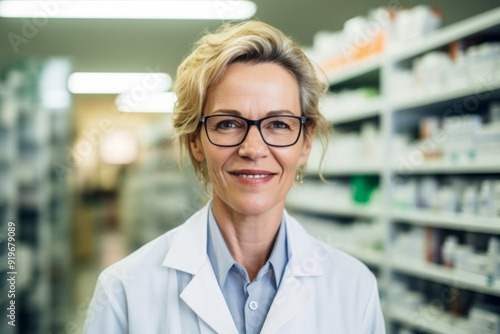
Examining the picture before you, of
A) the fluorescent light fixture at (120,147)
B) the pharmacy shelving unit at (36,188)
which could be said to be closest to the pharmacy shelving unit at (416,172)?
the pharmacy shelving unit at (36,188)

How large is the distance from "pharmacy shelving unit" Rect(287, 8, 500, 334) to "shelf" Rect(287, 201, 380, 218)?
12 millimetres

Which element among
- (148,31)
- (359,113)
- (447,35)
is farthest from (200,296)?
(148,31)

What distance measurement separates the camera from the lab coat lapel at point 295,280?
1271mm

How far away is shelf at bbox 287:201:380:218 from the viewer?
398 cm

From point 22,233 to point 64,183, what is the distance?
39.8 inches

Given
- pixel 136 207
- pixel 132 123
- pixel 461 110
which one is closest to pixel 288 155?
pixel 461 110

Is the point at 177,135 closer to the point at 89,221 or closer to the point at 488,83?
the point at 488,83

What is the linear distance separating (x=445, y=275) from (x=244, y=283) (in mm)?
2191

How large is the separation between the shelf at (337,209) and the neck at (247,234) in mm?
2640

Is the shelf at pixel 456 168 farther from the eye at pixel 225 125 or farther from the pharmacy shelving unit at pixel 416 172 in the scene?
the eye at pixel 225 125

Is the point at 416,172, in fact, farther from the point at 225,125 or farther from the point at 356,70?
the point at 225,125

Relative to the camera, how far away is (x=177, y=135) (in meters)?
1.50

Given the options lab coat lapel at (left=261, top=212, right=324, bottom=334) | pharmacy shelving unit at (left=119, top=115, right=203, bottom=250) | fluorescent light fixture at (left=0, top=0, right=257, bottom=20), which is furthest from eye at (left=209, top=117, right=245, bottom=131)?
pharmacy shelving unit at (left=119, top=115, right=203, bottom=250)

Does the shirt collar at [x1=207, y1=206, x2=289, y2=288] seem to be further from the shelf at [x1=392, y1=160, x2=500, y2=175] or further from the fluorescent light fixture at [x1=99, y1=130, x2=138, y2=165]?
the fluorescent light fixture at [x1=99, y1=130, x2=138, y2=165]
